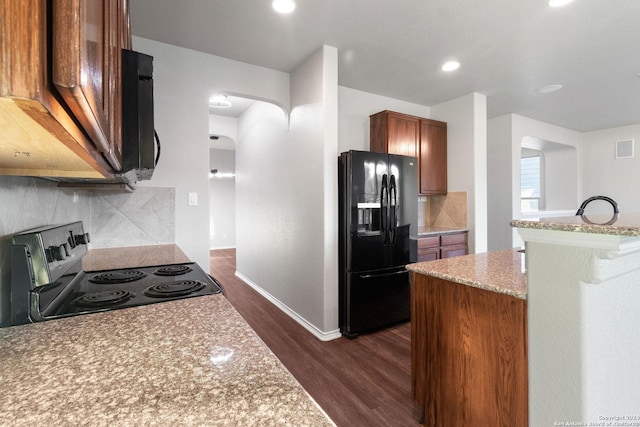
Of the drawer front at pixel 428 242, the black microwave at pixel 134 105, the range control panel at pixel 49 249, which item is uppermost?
the black microwave at pixel 134 105

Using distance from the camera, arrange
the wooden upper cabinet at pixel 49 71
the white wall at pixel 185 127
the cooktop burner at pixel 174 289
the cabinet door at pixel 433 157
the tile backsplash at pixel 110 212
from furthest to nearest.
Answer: the cabinet door at pixel 433 157 < the white wall at pixel 185 127 < the tile backsplash at pixel 110 212 < the cooktop burner at pixel 174 289 < the wooden upper cabinet at pixel 49 71

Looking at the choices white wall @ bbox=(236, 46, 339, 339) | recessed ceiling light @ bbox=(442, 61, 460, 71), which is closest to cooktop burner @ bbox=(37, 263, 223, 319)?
white wall @ bbox=(236, 46, 339, 339)

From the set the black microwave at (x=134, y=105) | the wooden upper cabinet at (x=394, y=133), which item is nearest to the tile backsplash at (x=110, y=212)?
the black microwave at (x=134, y=105)

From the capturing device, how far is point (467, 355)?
56.0 inches

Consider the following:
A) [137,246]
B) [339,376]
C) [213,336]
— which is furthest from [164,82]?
[339,376]

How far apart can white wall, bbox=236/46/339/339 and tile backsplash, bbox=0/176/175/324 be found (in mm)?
1197

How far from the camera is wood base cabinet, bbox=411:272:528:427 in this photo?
4.11 ft

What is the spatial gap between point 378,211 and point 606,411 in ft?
6.47

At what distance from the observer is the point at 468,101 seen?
12.3 feet

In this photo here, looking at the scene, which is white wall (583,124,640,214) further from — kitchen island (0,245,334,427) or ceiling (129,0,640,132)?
kitchen island (0,245,334,427)

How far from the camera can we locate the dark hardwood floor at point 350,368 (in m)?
1.79

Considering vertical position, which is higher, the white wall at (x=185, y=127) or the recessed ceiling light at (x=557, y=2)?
the recessed ceiling light at (x=557, y=2)

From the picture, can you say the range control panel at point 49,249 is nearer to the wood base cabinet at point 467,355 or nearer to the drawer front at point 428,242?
the wood base cabinet at point 467,355

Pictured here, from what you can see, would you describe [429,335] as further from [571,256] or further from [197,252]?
[197,252]
